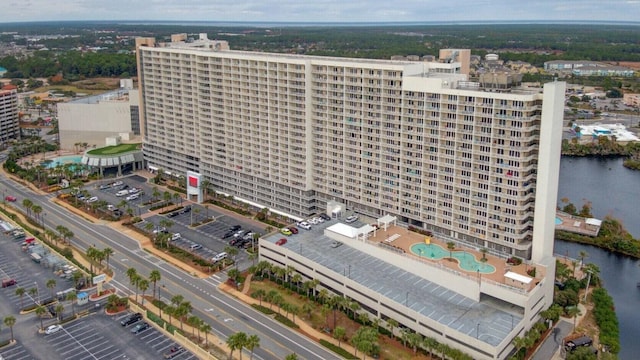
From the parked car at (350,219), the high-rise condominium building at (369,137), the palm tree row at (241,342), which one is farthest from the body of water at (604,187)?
the palm tree row at (241,342)

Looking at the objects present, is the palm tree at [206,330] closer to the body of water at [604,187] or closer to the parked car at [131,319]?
the parked car at [131,319]

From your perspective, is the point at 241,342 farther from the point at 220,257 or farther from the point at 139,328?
the point at 220,257

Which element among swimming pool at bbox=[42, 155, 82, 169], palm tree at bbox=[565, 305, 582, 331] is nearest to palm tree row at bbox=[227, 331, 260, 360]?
palm tree at bbox=[565, 305, 582, 331]

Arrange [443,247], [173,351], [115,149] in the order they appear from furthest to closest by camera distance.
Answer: [115,149]
[443,247]
[173,351]

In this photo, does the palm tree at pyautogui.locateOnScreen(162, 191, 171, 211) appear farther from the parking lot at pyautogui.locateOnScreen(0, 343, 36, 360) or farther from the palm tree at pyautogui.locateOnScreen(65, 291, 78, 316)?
the parking lot at pyautogui.locateOnScreen(0, 343, 36, 360)

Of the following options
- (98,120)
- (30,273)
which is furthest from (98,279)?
(98,120)

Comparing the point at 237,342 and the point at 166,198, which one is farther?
the point at 166,198
